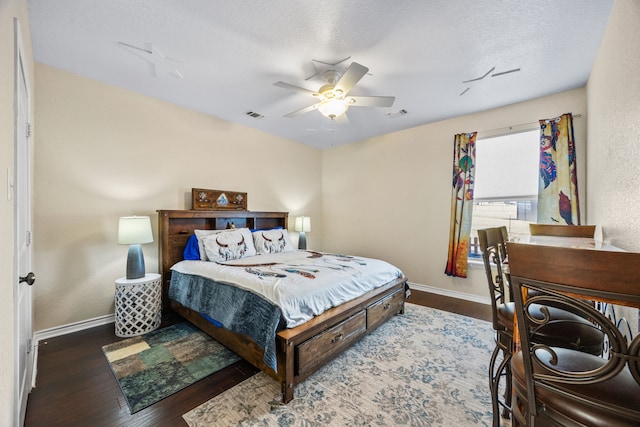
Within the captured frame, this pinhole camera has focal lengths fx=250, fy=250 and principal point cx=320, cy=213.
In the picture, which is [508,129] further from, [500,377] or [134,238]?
[134,238]

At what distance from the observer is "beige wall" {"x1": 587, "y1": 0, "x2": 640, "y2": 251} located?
1.44m

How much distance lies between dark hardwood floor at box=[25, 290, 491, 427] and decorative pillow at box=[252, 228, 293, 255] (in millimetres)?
1789

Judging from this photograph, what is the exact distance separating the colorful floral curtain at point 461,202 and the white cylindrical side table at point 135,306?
13.2ft

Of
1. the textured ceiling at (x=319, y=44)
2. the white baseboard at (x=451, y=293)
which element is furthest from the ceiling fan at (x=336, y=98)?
the white baseboard at (x=451, y=293)

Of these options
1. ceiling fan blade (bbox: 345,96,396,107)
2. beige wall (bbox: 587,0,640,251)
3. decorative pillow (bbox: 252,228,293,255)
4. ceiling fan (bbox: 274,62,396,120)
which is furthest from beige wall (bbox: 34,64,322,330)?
beige wall (bbox: 587,0,640,251)

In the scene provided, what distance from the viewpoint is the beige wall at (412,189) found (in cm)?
349

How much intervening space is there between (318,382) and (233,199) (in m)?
2.99

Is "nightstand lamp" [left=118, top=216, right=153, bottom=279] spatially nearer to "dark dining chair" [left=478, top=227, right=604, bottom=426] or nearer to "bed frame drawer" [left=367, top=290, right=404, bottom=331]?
"bed frame drawer" [left=367, top=290, right=404, bottom=331]

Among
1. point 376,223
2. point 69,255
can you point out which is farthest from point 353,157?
point 69,255

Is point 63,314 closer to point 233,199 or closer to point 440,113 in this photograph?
point 233,199

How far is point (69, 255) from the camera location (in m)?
2.70

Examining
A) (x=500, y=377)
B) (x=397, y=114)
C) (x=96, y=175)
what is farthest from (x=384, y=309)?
(x=96, y=175)

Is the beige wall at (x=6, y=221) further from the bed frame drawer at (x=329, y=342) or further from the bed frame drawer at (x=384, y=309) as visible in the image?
the bed frame drawer at (x=384, y=309)

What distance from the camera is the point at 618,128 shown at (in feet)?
5.77
